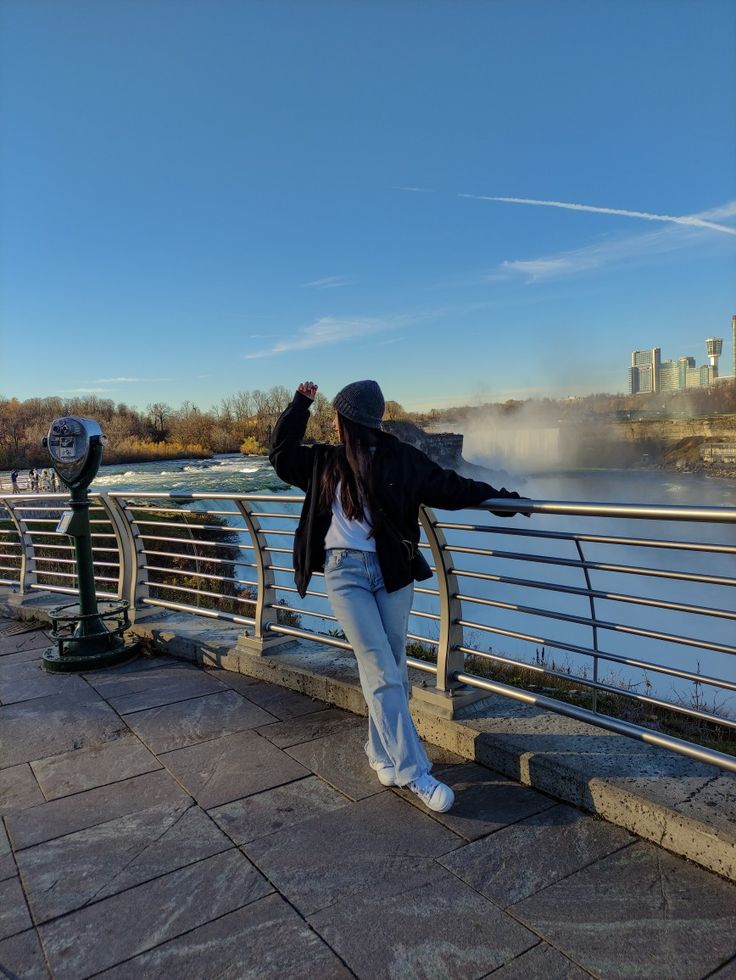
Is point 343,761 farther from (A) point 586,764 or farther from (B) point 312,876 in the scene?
(A) point 586,764

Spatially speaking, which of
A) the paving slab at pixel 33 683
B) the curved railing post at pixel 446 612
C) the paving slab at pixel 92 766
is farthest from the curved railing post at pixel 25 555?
the curved railing post at pixel 446 612

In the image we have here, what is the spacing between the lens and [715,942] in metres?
2.22

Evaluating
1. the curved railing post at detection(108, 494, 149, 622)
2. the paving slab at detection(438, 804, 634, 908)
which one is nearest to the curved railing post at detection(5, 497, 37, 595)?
the curved railing post at detection(108, 494, 149, 622)

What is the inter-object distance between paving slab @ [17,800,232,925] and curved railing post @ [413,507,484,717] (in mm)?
1346

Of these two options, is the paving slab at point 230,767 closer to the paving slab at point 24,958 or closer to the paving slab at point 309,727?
the paving slab at point 309,727

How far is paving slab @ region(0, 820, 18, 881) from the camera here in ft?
9.12

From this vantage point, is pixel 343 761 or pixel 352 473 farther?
pixel 343 761

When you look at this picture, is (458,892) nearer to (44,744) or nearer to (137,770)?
(137,770)

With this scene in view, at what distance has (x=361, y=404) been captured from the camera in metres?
3.11

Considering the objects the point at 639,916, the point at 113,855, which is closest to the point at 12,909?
the point at 113,855

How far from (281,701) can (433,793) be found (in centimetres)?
171

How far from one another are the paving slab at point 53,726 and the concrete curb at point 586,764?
116 centimetres

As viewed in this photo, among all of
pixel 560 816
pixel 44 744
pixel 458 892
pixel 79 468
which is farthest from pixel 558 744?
pixel 79 468

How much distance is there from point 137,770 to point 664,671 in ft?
8.63
